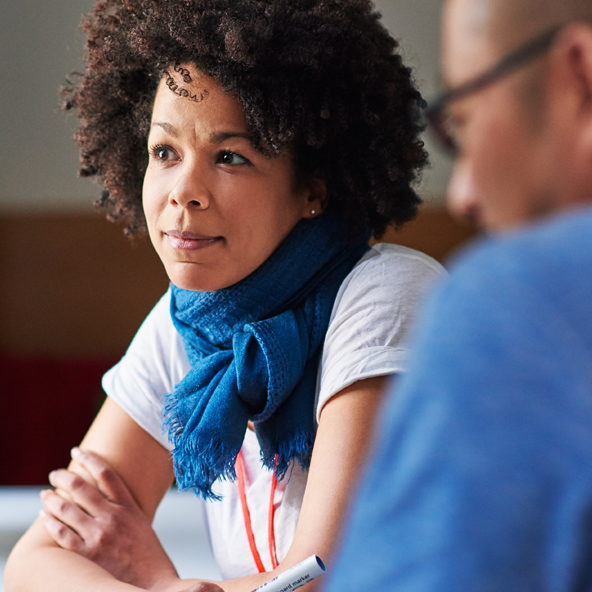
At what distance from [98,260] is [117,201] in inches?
93.2

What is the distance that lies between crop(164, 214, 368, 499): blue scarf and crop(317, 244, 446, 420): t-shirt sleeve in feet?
0.14

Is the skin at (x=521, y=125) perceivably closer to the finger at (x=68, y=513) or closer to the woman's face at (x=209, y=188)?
the woman's face at (x=209, y=188)

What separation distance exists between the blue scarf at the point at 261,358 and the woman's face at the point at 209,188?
0.14 ft

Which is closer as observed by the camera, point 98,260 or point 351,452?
point 351,452

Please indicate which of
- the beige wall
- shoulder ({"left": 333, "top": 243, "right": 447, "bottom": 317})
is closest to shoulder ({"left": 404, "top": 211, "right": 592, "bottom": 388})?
shoulder ({"left": 333, "top": 243, "right": 447, "bottom": 317})

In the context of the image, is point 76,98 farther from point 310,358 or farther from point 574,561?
point 574,561

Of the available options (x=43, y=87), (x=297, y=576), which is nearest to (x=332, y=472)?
(x=297, y=576)

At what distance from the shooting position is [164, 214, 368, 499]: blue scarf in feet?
3.59

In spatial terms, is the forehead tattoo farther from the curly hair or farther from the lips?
the lips

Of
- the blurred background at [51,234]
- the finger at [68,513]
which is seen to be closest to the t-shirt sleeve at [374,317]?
the finger at [68,513]

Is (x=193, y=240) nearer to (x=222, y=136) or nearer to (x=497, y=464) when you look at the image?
(x=222, y=136)

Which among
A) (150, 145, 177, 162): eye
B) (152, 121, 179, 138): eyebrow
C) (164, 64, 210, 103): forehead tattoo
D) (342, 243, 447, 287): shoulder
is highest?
(164, 64, 210, 103): forehead tattoo

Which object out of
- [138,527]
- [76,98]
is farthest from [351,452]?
[76,98]

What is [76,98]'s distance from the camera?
1397 mm
